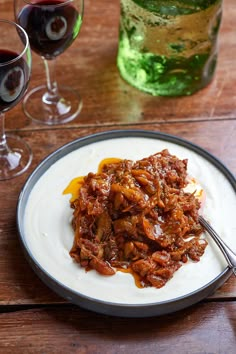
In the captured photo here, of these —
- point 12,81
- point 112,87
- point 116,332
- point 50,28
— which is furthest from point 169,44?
point 116,332

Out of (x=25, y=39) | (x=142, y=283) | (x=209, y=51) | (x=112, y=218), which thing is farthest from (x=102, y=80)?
(x=142, y=283)

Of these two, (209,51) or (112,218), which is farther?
(209,51)

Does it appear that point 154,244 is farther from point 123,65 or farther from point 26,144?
point 123,65

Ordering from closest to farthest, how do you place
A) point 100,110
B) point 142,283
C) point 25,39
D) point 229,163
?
1. point 142,283
2. point 25,39
3. point 229,163
4. point 100,110

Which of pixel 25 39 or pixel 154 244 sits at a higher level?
pixel 25 39

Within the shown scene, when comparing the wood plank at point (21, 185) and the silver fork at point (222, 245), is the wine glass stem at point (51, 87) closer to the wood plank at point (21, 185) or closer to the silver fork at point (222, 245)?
the wood plank at point (21, 185)

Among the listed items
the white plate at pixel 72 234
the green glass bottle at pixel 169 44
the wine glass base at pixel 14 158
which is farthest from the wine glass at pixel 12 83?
the green glass bottle at pixel 169 44
